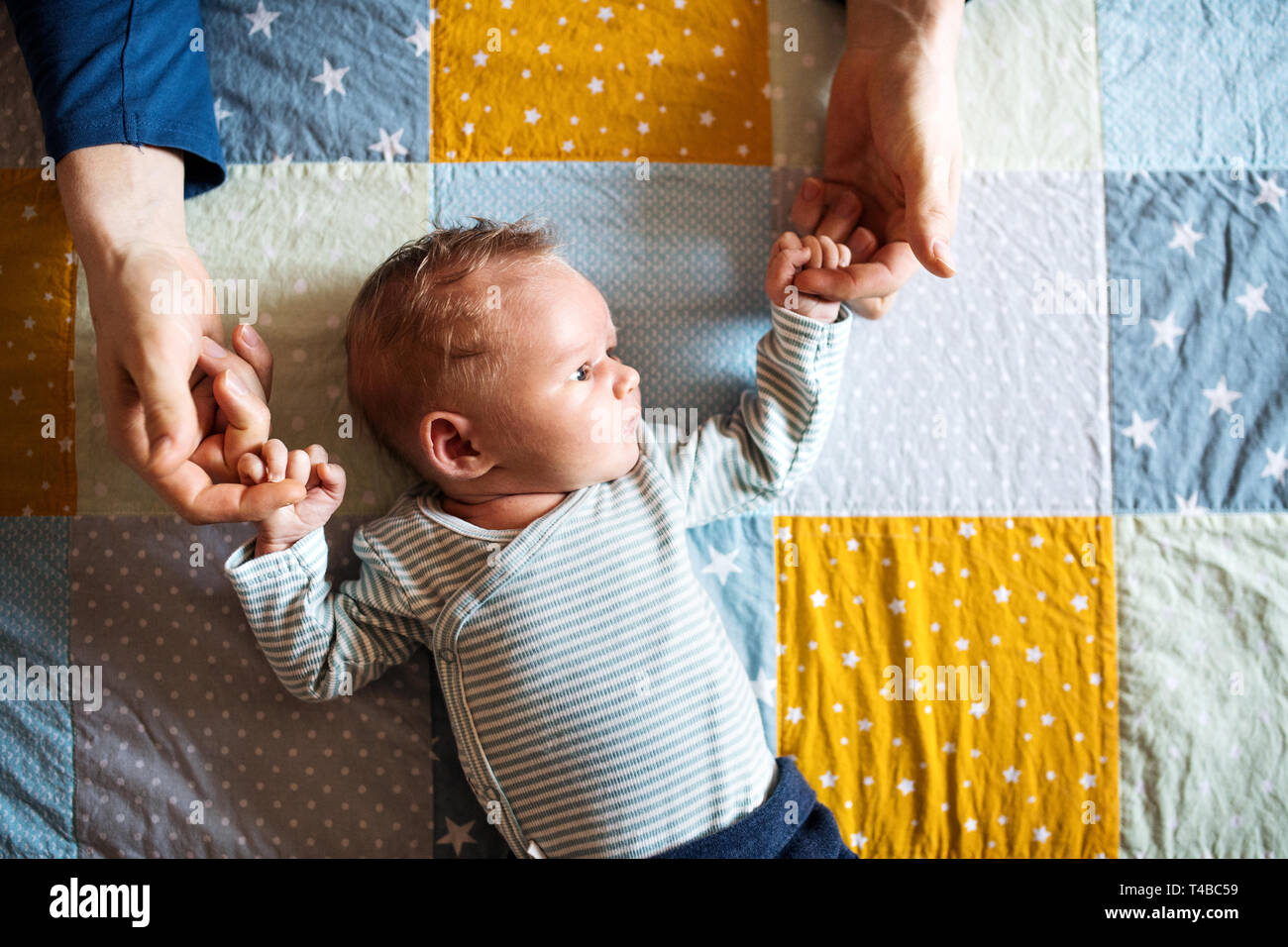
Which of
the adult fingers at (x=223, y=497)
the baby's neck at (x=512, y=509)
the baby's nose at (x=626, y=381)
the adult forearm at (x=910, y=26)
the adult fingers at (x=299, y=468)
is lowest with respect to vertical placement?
the baby's neck at (x=512, y=509)

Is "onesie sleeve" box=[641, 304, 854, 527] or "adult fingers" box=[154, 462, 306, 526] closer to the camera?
"adult fingers" box=[154, 462, 306, 526]

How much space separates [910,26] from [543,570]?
2.58 ft

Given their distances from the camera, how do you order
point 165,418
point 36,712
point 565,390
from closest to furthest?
1. point 165,418
2. point 565,390
3. point 36,712

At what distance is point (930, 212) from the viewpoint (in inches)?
38.3

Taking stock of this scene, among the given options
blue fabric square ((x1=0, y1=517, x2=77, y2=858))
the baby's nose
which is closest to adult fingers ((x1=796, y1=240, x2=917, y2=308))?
the baby's nose

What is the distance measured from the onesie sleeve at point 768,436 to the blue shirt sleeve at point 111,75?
0.66m

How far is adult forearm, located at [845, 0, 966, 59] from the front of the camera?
42.9 inches

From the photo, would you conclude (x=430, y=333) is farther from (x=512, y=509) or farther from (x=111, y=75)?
(x=111, y=75)

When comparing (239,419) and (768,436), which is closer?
(239,419)

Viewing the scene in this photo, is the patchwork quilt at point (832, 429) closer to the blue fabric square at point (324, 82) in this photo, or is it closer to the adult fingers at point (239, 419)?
the blue fabric square at point (324, 82)

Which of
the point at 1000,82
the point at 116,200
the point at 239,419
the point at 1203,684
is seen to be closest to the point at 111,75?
the point at 116,200

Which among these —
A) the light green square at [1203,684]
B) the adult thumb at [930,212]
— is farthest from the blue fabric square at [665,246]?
the light green square at [1203,684]

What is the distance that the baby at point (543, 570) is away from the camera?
0.97 metres

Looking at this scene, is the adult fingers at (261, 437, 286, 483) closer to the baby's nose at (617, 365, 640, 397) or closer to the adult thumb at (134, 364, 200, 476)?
the adult thumb at (134, 364, 200, 476)
